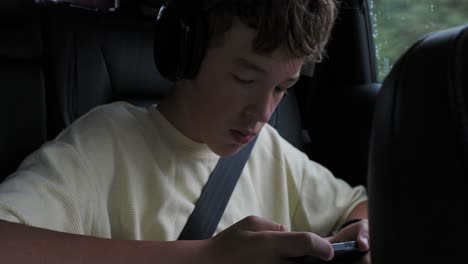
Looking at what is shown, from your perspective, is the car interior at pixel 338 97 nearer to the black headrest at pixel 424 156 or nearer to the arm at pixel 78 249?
the black headrest at pixel 424 156

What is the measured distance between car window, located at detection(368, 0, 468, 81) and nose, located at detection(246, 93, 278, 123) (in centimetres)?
48

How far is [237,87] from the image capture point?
103cm

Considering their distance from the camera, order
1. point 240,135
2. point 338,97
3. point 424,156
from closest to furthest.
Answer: point 424,156 → point 240,135 → point 338,97

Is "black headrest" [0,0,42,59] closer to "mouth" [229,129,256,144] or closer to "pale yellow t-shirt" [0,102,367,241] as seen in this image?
"pale yellow t-shirt" [0,102,367,241]

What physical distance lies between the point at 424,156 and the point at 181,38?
61 cm

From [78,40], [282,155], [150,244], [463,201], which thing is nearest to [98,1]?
[78,40]

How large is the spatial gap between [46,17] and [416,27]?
3.21 feet

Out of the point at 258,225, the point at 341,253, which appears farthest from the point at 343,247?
the point at 258,225

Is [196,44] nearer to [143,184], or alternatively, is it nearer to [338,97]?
[143,184]

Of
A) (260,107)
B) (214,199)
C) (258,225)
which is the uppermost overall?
(260,107)

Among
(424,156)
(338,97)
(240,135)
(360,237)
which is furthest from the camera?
(338,97)

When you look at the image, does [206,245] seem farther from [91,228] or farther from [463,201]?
[463,201]

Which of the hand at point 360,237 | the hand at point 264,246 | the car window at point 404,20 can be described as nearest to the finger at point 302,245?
the hand at point 264,246

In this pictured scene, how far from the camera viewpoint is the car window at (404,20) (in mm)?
1461
